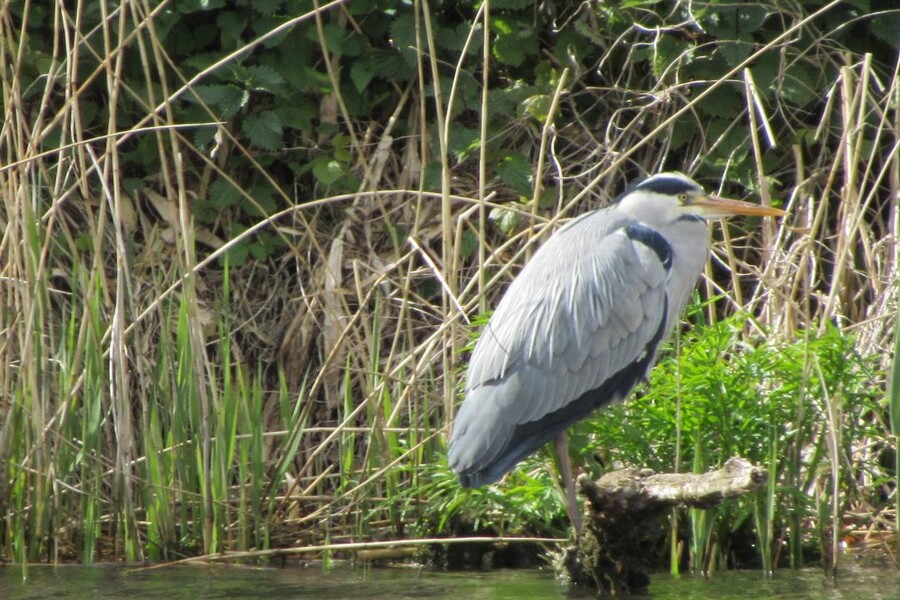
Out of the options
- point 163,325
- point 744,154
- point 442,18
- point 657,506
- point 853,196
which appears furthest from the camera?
point 442,18

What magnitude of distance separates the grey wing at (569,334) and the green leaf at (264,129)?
143 cm

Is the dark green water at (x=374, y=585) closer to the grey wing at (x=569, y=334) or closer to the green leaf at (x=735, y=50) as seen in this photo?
the grey wing at (x=569, y=334)

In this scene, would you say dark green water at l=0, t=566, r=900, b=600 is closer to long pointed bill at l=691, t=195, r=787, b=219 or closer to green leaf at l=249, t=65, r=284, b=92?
long pointed bill at l=691, t=195, r=787, b=219

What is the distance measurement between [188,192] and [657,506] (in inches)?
104

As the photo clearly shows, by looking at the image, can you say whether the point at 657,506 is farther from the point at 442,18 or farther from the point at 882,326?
the point at 442,18

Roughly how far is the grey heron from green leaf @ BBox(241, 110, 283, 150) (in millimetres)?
1436

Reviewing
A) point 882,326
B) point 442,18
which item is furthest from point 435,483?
point 442,18

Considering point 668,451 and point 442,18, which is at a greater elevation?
point 442,18

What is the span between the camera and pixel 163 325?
3270 mm

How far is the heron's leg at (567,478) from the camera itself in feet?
10.1

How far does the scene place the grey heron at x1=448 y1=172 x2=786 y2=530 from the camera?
324 cm

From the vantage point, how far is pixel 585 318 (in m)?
3.41

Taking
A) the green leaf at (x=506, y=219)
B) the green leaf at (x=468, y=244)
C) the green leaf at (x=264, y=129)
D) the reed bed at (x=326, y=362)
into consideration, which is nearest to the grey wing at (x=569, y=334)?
the reed bed at (x=326, y=362)

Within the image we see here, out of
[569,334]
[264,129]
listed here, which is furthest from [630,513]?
[264,129]
